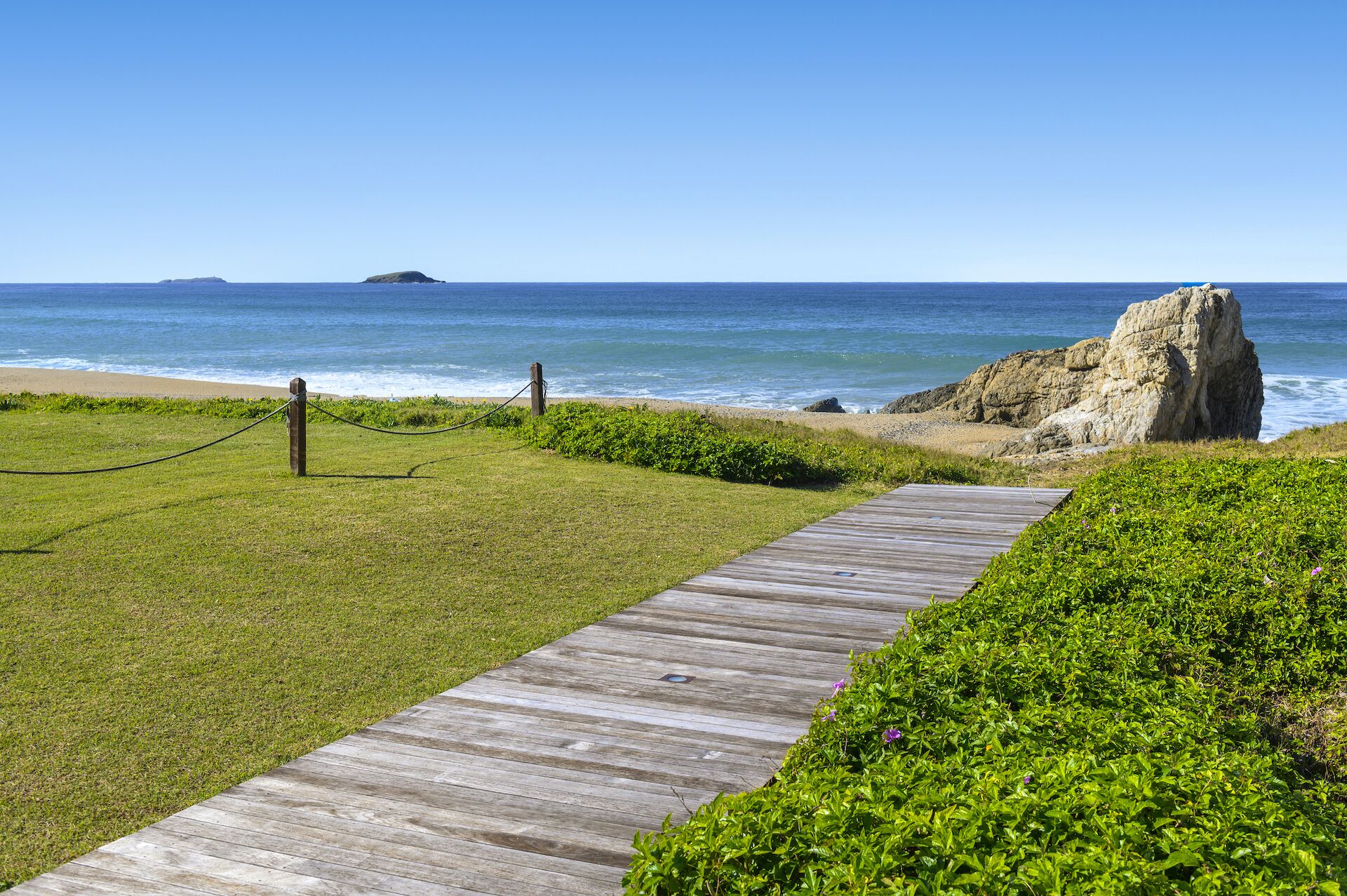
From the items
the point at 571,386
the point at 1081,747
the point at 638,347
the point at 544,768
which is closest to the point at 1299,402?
the point at 571,386

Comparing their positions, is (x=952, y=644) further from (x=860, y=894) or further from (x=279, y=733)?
(x=279, y=733)

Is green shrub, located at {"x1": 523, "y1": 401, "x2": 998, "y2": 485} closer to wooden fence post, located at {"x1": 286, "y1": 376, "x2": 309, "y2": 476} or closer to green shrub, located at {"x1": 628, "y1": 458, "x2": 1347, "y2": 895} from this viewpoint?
wooden fence post, located at {"x1": 286, "y1": 376, "x2": 309, "y2": 476}

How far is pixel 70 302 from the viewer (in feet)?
431

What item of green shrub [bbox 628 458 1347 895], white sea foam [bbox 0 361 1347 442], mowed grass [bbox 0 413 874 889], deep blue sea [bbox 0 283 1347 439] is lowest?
mowed grass [bbox 0 413 874 889]

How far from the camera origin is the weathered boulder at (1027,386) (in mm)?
25250

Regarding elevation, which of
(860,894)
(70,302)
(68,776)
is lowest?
(68,776)

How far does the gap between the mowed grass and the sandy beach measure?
9.72 meters

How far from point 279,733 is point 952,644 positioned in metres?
3.33

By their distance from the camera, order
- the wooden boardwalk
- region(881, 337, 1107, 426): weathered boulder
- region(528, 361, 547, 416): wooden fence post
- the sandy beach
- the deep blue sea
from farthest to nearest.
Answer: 1. the deep blue sea
2. region(881, 337, 1107, 426): weathered boulder
3. the sandy beach
4. region(528, 361, 547, 416): wooden fence post
5. the wooden boardwalk

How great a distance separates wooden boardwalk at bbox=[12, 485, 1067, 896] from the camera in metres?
3.41

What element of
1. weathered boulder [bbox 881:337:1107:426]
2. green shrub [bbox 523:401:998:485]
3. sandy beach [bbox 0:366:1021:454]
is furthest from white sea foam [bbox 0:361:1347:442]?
green shrub [bbox 523:401:998:485]

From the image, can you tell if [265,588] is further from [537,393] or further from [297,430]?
[537,393]

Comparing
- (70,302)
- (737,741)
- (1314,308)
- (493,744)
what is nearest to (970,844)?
(737,741)

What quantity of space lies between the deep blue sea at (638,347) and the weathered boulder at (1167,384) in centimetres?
584
